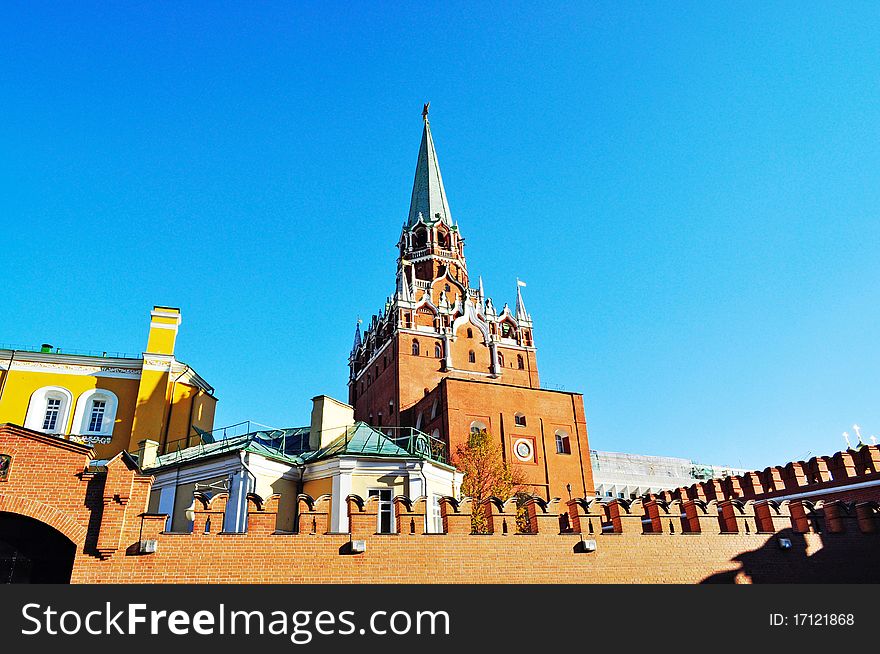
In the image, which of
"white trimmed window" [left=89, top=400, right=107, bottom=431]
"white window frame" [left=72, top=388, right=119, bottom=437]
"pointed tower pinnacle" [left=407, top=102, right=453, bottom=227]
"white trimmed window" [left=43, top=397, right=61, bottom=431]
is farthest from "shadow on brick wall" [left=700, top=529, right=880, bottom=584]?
"pointed tower pinnacle" [left=407, top=102, right=453, bottom=227]

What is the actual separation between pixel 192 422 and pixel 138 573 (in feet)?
60.8

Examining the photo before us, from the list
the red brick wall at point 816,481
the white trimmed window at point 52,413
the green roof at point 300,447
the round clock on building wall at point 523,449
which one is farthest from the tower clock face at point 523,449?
the white trimmed window at point 52,413

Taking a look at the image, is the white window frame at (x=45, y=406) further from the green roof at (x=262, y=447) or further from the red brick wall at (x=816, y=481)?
the red brick wall at (x=816, y=481)

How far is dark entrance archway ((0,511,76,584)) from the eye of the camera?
15.2 m

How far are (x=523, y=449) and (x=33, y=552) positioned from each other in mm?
31094

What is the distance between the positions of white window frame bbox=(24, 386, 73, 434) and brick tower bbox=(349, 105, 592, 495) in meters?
19.9

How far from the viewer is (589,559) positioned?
16656 millimetres

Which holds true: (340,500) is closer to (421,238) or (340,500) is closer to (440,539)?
(440,539)

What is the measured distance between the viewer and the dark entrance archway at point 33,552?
50.0ft

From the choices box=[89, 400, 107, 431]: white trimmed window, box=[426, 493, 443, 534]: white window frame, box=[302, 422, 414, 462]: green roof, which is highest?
box=[89, 400, 107, 431]: white trimmed window

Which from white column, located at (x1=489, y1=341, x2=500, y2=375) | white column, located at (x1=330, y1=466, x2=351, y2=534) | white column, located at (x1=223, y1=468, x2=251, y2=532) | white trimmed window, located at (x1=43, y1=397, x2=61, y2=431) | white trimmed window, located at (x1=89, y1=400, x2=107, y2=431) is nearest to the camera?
white column, located at (x1=223, y1=468, x2=251, y2=532)

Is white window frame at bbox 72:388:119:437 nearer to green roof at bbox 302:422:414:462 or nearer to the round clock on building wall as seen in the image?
green roof at bbox 302:422:414:462

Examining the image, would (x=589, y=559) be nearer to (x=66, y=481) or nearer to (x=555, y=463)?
(x=66, y=481)

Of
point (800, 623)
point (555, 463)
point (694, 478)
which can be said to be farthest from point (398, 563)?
point (694, 478)
